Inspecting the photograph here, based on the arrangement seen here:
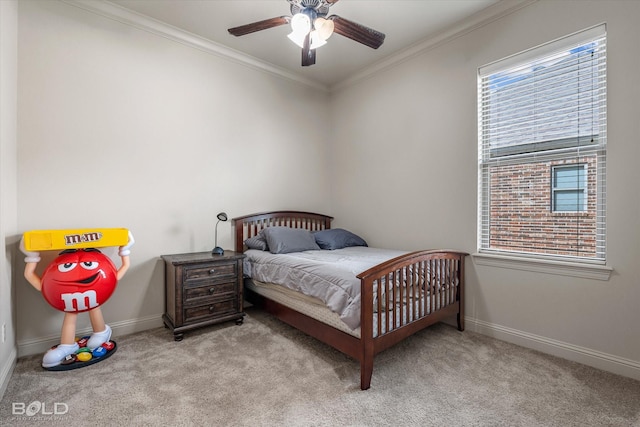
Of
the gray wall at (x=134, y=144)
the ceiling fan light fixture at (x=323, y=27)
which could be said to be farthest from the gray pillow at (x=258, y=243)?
the ceiling fan light fixture at (x=323, y=27)

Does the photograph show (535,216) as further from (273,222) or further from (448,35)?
(273,222)

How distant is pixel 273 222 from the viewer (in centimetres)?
369

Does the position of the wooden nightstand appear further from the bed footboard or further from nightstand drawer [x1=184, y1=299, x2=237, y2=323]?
the bed footboard

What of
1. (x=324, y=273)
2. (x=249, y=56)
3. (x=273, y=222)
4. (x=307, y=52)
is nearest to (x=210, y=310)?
(x=324, y=273)

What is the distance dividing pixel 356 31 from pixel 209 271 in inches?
88.9

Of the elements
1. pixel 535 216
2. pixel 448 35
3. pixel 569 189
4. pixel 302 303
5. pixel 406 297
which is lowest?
pixel 302 303

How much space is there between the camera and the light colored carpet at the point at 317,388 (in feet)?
5.17

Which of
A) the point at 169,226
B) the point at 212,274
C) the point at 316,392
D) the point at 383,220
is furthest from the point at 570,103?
the point at 169,226

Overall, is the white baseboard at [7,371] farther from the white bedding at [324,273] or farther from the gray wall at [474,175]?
the gray wall at [474,175]

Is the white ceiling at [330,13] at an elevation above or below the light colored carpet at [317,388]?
above

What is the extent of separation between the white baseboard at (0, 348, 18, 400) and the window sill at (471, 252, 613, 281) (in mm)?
3461

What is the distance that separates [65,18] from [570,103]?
13.2 feet

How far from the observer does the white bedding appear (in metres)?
1.94

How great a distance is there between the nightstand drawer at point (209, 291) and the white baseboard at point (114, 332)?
1.87ft
